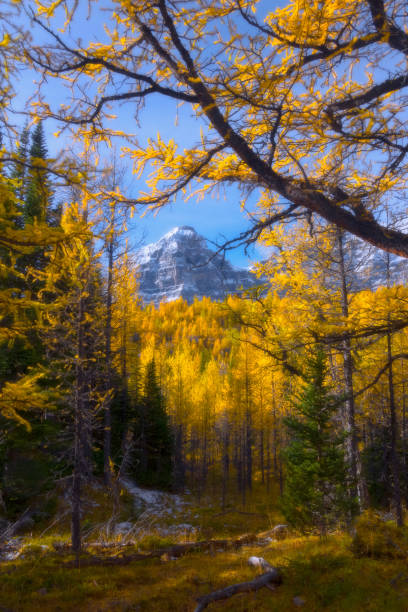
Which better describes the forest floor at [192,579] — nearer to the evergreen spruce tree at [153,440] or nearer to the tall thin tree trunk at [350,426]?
the tall thin tree trunk at [350,426]

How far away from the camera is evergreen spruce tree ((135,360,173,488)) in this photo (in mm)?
20750

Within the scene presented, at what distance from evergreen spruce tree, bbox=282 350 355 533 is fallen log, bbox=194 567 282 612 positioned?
11.4 ft

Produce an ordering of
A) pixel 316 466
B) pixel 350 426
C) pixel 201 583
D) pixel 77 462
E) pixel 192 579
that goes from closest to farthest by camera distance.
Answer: pixel 201 583, pixel 192 579, pixel 77 462, pixel 316 466, pixel 350 426

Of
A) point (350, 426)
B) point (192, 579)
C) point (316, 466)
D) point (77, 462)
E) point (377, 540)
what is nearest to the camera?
point (192, 579)

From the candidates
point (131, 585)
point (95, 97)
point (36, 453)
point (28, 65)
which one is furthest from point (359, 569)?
point (36, 453)

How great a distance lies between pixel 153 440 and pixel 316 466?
52.4ft

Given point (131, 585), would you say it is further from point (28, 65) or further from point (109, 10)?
point (109, 10)

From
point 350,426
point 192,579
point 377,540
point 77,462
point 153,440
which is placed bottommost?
point 153,440

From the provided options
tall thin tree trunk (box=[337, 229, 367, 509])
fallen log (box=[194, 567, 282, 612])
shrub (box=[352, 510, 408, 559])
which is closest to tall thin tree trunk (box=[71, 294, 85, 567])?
fallen log (box=[194, 567, 282, 612])

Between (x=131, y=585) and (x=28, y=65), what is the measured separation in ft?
19.8

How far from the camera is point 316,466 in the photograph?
7.50 m

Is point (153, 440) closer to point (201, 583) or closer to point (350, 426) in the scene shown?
point (350, 426)

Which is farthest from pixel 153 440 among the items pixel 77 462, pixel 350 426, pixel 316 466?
pixel 77 462

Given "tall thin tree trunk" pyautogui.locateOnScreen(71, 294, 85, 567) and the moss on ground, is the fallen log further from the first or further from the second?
"tall thin tree trunk" pyautogui.locateOnScreen(71, 294, 85, 567)
